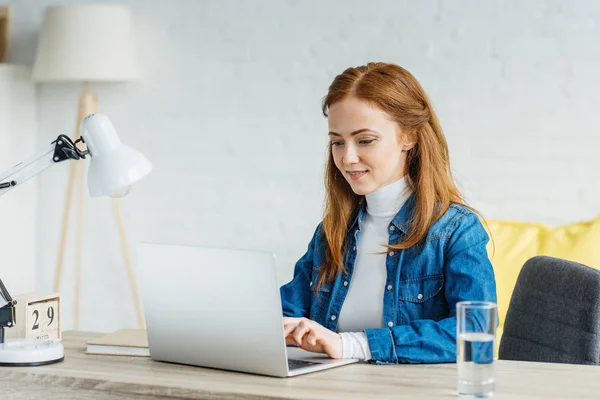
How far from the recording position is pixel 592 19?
3428mm

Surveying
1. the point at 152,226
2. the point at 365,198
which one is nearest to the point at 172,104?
the point at 152,226

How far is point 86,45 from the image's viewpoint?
3.80 m

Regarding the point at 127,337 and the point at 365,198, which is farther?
the point at 365,198

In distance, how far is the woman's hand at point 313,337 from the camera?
5.80 ft

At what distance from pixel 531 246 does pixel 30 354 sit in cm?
194

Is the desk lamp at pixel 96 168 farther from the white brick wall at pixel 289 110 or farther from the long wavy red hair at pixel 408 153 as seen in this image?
the white brick wall at pixel 289 110

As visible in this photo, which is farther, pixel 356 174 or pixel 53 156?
pixel 356 174

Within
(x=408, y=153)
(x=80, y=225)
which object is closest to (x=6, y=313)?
(x=408, y=153)

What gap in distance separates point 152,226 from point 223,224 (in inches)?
13.3

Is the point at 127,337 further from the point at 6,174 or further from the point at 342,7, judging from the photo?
the point at 342,7

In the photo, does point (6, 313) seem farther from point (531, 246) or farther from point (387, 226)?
point (531, 246)

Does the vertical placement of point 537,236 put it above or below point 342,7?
below

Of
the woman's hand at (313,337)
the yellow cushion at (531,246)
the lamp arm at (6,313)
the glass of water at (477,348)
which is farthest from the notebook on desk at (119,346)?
the yellow cushion at (531,246)

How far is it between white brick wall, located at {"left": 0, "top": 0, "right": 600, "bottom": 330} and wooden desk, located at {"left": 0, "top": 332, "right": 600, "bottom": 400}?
191 centimetres
